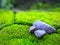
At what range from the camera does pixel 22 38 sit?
2.24m

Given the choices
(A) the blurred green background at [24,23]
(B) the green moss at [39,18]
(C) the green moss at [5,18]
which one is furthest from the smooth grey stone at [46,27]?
(C) the green moss at [5,18]

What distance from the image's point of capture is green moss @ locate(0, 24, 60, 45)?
2.12m

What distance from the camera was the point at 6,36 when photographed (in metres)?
2.26

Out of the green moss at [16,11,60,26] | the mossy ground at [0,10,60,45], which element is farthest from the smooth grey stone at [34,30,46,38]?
the green moss at [16,11,60,26]

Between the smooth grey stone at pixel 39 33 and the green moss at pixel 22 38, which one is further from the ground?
the smooth grey stone at pixel 39 33

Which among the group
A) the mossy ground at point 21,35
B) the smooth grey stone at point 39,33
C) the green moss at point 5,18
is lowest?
the green moss at point 5,18

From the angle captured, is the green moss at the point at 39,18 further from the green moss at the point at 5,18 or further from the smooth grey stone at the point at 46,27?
the smooth grey stone at the point at 46,27

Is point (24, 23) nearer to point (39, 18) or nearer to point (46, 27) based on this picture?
point (39, 18)

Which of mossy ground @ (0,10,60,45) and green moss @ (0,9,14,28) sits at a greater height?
mossy ground @ (0,10,60,45)

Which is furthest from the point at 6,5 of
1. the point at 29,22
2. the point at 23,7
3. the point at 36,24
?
the point at 36,24

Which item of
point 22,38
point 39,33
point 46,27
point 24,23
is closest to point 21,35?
point 22,38

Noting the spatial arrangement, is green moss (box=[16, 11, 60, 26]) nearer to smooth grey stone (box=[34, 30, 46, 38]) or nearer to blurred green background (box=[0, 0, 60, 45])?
blurred green background (box=[0, 0, 60, 45])

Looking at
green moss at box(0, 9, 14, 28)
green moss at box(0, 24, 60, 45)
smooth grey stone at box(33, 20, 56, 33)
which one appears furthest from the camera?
green moss at box(0, 9, 14, 28)

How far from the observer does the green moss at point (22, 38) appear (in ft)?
6.97
